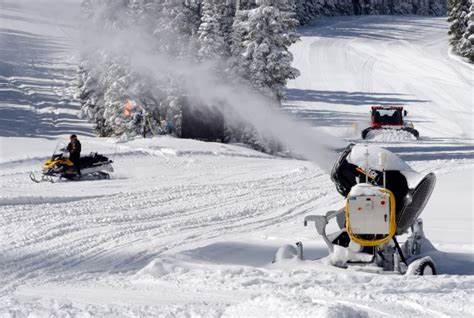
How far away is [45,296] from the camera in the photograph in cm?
834

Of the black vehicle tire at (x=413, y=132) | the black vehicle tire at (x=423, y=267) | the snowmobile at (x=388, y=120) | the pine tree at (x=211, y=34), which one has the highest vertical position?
the pine tree at (x=211, y=34)

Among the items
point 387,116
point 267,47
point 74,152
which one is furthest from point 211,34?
point 74,152

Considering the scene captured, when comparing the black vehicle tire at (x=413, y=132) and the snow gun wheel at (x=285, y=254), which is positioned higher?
the snow gun wheel at (x=285, y=254)

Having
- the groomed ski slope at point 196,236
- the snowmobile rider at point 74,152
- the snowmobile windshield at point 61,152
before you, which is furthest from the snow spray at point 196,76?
the snowmobile rider at point 74,152

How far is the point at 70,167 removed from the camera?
73.2ft

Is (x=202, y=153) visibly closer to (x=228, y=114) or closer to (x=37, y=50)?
(x=228, y=114)

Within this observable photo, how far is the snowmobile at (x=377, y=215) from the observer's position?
361 inches

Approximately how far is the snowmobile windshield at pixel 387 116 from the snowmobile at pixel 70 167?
1917 centimetres

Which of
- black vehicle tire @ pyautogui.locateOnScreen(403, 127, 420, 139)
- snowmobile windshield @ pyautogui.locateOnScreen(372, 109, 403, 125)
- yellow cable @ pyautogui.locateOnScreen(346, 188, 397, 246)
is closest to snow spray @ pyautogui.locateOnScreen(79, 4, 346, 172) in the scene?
snowmobile windshield @ pyautogui.locateOnScreen(372, 109, 403, 125)

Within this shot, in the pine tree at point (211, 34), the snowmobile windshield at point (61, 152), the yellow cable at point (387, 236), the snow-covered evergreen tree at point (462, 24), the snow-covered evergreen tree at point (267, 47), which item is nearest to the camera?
the yellow cable at point (387, 236)

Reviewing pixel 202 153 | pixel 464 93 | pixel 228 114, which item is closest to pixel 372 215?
pixel 202 153

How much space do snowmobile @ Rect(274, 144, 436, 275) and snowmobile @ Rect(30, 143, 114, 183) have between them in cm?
1316

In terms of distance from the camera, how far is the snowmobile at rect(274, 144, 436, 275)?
9.16m

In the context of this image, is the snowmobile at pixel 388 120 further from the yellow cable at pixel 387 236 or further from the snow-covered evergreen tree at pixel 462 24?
the yellow cable at pixel 387 236
